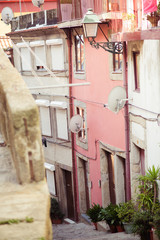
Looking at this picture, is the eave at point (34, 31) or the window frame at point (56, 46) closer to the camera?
the window frame at point (56, 46)

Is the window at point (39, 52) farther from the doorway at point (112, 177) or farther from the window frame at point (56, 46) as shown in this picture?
the doorway at point (112, 177)

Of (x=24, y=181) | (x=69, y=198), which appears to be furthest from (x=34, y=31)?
(x=24, y=181)

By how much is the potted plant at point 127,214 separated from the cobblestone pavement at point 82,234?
22 cm

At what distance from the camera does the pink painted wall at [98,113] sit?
1548 centimetres

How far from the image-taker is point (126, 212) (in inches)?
530

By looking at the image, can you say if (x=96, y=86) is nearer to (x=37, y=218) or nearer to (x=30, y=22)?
(x=30, y=22)

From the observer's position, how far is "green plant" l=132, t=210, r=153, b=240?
1202 cm

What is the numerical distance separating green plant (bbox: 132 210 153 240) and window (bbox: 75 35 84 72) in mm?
7507

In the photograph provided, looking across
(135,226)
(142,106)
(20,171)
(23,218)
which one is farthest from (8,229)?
(142,106)

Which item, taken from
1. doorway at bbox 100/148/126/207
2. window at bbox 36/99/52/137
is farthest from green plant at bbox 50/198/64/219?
doorway at bbox 100/148/126/207

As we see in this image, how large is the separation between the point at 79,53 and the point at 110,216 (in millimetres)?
6644

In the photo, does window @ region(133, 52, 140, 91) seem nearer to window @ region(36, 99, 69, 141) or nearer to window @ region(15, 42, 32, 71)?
window @ region(36, 99, 69, 141)

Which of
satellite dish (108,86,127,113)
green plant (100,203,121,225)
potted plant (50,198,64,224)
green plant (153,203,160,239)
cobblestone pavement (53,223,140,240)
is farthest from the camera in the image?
potted plant (50,198,64,224)

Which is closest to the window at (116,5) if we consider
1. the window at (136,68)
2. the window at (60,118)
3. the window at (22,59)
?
the window at (136,68)
